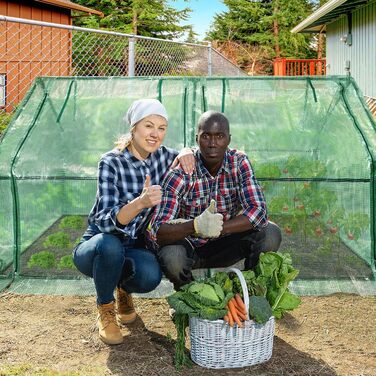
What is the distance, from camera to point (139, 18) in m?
20.6

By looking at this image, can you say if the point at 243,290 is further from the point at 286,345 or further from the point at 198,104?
the point at 198,104

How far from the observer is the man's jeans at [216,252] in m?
3.14

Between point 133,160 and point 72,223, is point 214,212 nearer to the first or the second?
point 133,160

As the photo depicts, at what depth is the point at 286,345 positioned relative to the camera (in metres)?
3.18

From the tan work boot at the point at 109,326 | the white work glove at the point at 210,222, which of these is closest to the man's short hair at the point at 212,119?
the white work glove at the point at 210,222

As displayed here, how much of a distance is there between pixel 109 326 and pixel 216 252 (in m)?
0.69

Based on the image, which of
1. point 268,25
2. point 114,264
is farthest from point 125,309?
point 268,25

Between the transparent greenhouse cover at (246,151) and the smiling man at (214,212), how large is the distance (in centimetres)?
94

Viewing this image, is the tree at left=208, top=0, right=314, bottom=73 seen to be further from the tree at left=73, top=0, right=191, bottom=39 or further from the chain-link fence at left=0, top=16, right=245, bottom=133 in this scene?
the chain-link fence at left=0, top=16, right=245, bottom=133

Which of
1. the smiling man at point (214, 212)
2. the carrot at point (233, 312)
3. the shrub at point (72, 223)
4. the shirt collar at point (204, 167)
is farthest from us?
the shrub at point (72, 223)

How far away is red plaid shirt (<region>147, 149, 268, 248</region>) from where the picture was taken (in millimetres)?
3148

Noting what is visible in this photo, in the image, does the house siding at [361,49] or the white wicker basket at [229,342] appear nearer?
the white wicker basket at [229,342]

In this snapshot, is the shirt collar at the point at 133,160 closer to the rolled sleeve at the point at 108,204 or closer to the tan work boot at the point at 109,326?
the rolled sleeve at the point at 108,204

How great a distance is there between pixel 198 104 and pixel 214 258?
177 centimetres
